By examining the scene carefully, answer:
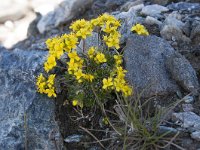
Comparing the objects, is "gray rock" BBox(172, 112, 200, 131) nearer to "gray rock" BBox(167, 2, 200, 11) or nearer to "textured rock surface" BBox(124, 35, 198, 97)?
"textured rock surface" BBox(124, 35, 198, 97)

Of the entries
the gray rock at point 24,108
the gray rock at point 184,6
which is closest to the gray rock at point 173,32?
the gray rock at point 184,6

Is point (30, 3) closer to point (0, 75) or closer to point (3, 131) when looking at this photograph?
point (0, 75)

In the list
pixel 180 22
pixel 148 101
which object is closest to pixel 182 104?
pixel 148 101

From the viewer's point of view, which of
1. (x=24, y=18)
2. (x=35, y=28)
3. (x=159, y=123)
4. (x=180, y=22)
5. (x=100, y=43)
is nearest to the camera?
(x=159, y=123)

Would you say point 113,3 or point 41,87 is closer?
point 41,87

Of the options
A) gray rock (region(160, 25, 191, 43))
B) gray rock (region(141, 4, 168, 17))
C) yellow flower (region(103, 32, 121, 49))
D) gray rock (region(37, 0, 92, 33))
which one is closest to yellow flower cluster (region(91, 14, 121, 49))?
yellow flower (region(103, 32, 121, 49))

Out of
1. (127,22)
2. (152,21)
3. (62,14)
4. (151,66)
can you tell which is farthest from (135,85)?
(62,14)

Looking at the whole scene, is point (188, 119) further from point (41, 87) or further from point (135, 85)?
point (41, 87)
